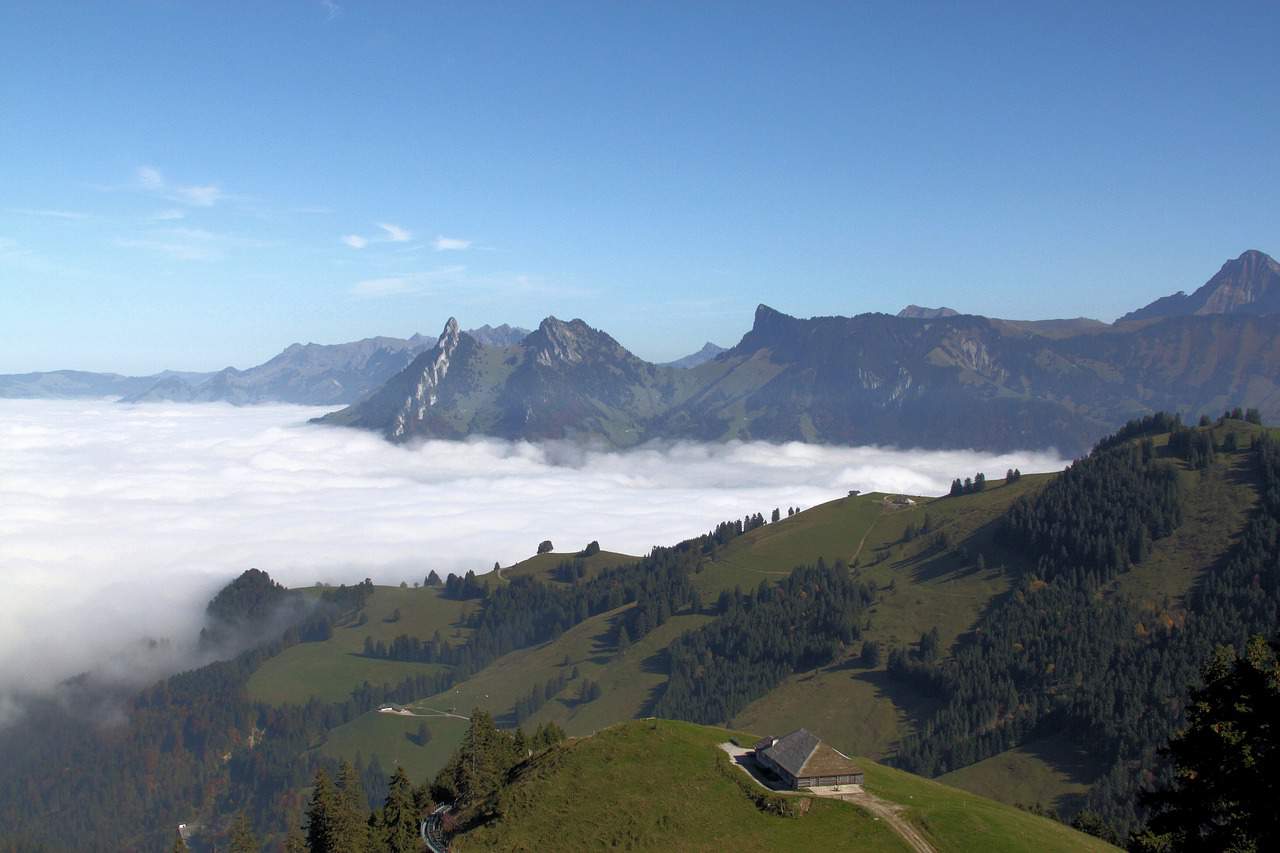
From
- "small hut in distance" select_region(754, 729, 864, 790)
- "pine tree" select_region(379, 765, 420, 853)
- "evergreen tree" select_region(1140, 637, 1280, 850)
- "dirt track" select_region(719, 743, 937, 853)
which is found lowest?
"pine tree" select_region(379, 765, 420, 853)

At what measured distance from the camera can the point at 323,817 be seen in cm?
7756

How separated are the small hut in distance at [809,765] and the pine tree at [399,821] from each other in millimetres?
31198

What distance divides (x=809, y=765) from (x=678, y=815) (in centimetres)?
1230

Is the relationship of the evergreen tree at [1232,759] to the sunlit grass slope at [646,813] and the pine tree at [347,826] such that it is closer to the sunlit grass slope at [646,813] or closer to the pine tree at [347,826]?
the sunlit grass slope at [646,813]

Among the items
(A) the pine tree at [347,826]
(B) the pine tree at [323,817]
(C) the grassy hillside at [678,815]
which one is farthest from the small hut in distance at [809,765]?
(B) the pine tree at [323,817]

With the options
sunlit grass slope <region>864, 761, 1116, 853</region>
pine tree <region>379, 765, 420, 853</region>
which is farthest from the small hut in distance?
pine tree <region>379, 765, 420, 853</region>

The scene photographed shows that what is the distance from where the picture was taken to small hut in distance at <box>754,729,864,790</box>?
76625 mm

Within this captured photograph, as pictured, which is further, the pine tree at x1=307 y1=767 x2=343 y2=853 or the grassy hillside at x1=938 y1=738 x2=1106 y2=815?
the grassy hillside at x1=938 y1=738 x2=1106 y2=815

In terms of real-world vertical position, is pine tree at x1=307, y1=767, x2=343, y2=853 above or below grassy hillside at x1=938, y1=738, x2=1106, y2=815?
above

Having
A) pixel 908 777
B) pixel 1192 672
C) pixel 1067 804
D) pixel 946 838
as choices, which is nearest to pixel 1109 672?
pixel 1192 672

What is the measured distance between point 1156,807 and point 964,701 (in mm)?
152328

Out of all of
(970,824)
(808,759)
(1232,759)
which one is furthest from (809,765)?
(1232,759)

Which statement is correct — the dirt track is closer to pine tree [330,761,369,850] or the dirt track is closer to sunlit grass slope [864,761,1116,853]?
sunlit grass slope [864,761,1116,853]

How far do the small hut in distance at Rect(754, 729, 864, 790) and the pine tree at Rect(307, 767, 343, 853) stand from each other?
37.0 metres
